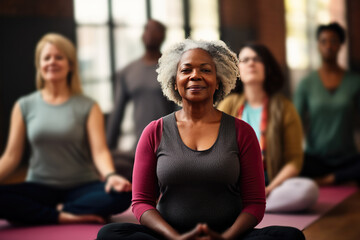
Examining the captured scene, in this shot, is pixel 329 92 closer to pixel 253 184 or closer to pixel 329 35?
pixel 329 35

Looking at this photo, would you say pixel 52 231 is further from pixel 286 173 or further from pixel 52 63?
pixel 286 173

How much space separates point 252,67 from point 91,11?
367 centimetres

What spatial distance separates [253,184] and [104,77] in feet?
15.7

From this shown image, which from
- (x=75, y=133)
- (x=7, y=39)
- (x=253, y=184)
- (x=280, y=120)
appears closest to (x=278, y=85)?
(x=280, y=120)

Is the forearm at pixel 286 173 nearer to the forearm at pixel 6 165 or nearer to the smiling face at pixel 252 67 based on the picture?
the smiling face at pixel 252 67

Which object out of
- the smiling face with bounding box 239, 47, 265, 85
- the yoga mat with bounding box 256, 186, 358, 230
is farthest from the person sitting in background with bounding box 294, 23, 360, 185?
the smiling face with bounding box 239, 47, 265, 85

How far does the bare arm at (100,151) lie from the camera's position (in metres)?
2.53

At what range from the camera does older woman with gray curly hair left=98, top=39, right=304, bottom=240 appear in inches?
61.0

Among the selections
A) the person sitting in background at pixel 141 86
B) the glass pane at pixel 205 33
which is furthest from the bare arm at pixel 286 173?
the glass pane at pixel 205 33

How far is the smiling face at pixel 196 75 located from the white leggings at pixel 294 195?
135 cm

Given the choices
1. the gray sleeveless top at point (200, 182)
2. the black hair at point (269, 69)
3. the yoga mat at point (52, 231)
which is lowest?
the yoga mat at point (52, 231)

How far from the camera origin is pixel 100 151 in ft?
8.86

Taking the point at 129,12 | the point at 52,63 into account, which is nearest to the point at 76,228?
the point at 52,63

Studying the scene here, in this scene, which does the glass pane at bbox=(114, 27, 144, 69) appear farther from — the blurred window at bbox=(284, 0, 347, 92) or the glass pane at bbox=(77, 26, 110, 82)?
the blurred window at bbox=(284, 0, 347, 92)
